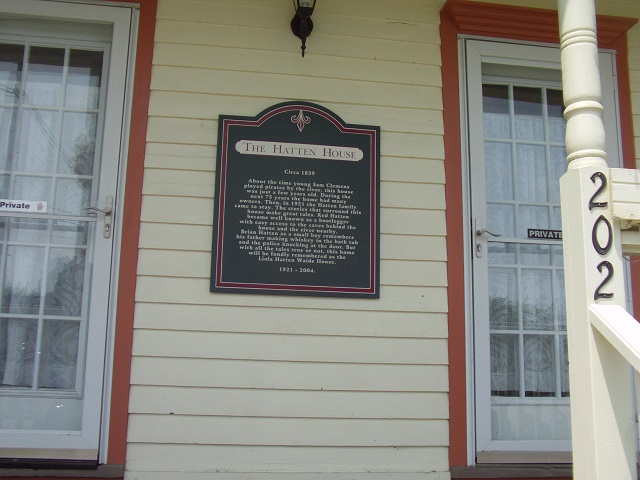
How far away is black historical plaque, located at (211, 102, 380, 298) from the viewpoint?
3.48 m

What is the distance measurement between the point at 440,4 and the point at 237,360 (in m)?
2.50

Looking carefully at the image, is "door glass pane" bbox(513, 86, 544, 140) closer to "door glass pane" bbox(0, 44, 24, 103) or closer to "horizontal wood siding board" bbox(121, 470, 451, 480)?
"horizontal wood siding board" bbox(121, 470, 451, 480)

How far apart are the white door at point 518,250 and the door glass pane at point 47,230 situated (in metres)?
2.25

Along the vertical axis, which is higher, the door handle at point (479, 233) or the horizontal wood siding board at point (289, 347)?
the door handle at point (479, 233)

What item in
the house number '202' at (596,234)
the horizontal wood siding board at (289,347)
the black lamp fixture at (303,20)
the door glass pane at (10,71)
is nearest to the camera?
the house number '202' at (596,234)

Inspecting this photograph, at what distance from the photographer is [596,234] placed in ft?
7.31

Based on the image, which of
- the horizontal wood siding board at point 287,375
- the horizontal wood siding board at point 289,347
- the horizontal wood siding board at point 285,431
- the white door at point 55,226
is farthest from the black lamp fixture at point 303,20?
the horizontal wood siding board at point 285,431

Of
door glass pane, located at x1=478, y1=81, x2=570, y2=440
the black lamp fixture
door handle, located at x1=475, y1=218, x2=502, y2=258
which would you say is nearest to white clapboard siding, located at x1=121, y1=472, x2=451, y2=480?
door glass pane, located at x1=478, y1=81, x2=570, y2=440

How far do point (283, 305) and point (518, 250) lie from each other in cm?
149

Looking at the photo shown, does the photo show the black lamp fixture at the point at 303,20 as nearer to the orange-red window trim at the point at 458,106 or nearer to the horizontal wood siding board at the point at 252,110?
the horizontal wood siding board at the point at 252,110

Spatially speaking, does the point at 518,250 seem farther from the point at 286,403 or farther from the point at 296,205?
the point at 286,403

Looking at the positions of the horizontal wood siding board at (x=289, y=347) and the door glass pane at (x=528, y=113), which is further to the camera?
the door glass pane at (x=528, y=113)

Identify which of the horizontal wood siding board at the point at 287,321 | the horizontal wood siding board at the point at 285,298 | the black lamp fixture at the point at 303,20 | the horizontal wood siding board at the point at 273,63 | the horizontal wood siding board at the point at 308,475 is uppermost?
the black lamp fixture at the point at 303,20

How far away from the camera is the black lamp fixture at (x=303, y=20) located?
3.50 meters
